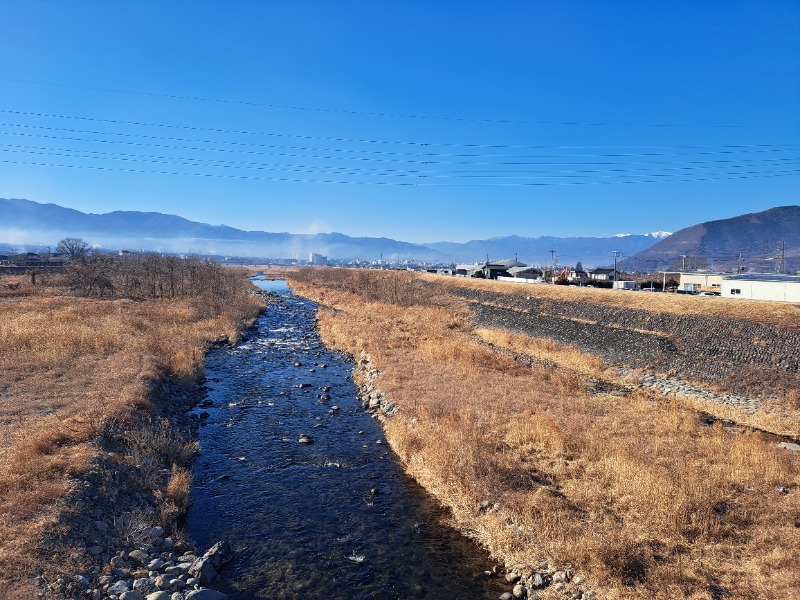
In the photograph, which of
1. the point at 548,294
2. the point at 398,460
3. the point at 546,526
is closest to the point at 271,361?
the point at 398,460

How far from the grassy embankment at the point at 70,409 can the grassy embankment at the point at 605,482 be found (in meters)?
7.61

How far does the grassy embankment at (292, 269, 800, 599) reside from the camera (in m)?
8.21

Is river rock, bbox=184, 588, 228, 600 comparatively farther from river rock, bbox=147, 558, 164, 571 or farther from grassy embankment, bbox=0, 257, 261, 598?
grassy embankment, bbox=0, 257, 261, 598

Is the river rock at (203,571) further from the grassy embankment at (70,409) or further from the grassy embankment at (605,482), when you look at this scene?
the grassy embankment at (605,482)

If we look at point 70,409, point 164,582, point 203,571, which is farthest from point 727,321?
point 70,409

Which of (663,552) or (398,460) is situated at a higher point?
(663,552)

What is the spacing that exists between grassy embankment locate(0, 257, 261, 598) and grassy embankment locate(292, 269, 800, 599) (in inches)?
300

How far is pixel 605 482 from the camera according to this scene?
11.4 metres

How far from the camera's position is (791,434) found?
658 inches

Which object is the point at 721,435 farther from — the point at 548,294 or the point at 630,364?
the point at 548,294

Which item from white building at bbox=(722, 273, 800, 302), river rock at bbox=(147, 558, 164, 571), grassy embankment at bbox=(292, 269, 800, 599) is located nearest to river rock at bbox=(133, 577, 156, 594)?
river rock at bbox=(147, 558, 164, 571)

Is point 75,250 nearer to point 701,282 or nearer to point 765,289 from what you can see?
point 765,289

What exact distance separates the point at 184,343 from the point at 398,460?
62.8ft

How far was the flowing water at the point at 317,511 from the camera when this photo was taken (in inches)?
350
